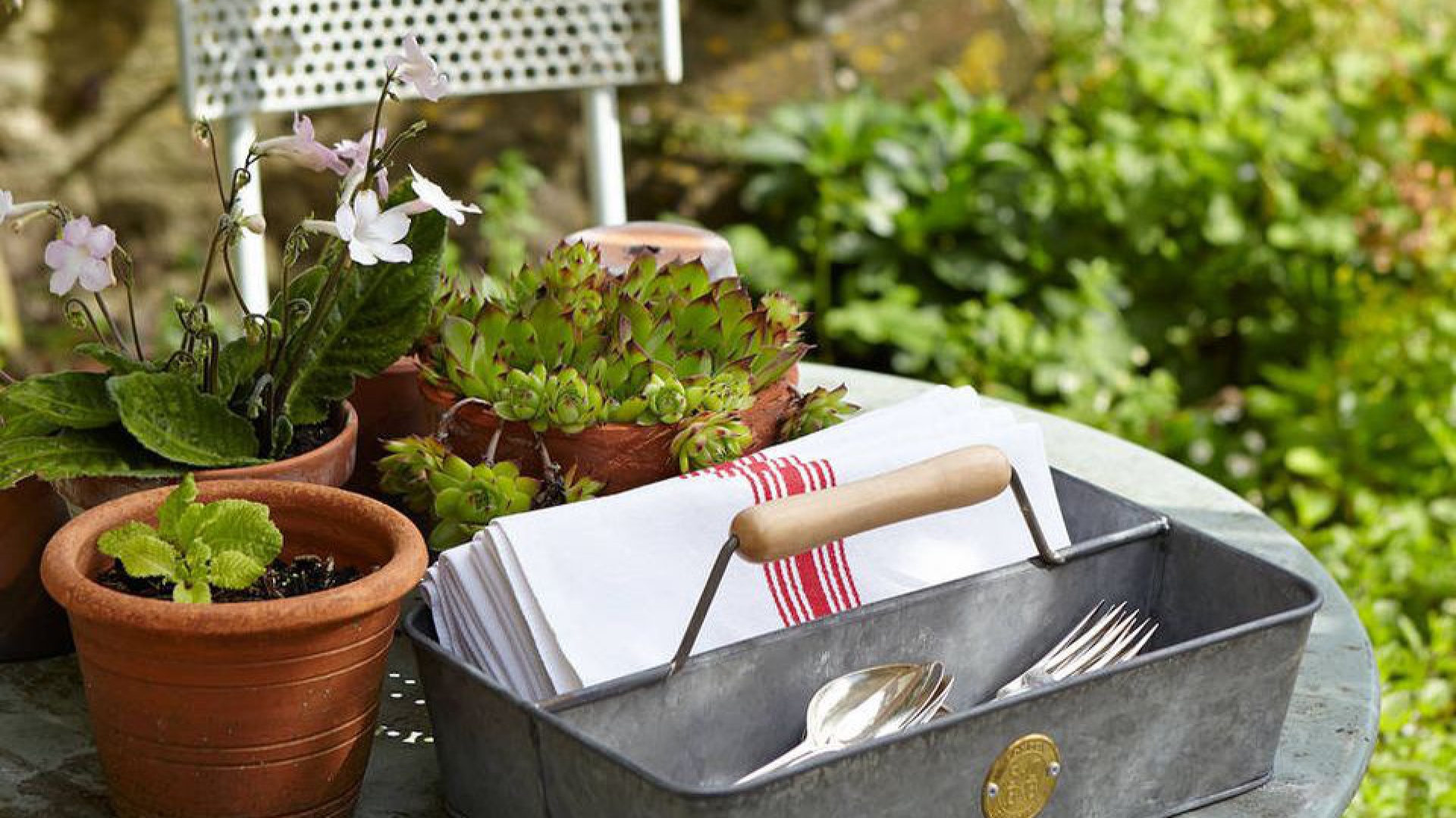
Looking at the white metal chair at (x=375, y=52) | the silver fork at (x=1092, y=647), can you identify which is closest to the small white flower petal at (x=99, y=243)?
the silver fork at (x=1092, y=647)

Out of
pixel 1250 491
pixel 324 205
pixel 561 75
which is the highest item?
pixel 561 75

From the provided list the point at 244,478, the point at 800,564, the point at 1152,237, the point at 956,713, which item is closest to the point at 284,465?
the point at 244,478

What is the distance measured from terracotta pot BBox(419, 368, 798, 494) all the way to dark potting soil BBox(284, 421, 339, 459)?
10 centimetres

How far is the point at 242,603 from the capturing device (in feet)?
3.22

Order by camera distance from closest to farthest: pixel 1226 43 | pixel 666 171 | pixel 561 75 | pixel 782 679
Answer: pixel 782 679 < pixel 561 75 < pixel 666 171 < pixel 1226 43

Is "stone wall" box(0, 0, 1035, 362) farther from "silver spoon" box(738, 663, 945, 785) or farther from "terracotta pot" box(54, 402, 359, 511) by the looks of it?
"silver spoon" box(738, 663, 945, 785)

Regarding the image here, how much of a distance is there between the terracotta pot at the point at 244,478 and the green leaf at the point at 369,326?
1.9 inches

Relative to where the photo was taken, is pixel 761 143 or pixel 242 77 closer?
pixel 242 77

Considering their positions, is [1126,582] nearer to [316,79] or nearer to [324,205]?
[316,79]

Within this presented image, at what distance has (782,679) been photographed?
1081mm

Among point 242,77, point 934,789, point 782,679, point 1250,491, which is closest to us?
point 934,789

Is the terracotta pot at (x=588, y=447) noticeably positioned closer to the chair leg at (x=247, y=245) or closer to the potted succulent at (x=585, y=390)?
the potted succulent at (x=585, y=390)

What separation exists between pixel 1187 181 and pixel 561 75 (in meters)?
1.54

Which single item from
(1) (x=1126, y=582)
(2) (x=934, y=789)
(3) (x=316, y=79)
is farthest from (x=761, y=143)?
(2) (x=934, y=789)
